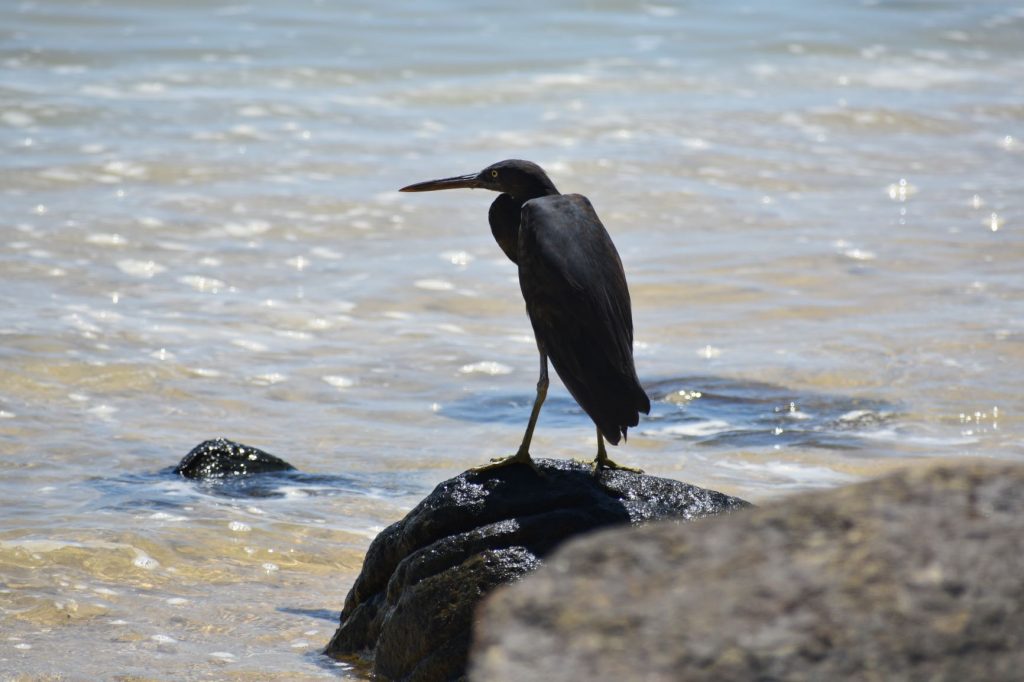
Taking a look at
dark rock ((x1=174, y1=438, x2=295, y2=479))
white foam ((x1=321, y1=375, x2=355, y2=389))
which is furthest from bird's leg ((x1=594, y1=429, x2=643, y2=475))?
white foam ((x1=321, y1=375, x2=355, y2=389))

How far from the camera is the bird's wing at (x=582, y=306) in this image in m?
3.96

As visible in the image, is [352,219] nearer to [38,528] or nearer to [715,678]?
[38,528]

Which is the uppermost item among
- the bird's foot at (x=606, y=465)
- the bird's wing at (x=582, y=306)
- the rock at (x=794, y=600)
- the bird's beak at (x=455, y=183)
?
the bird's beak at (x=455, y=183)

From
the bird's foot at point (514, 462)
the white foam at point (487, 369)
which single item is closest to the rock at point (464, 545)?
the bird's foot at point (514, 462)

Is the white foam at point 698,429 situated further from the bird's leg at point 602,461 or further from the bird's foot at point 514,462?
the bird's foot at point 514,462

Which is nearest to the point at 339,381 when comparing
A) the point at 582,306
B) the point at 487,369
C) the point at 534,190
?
the point at 487,369

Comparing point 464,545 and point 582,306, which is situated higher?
point 582,306

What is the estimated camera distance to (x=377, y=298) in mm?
9336

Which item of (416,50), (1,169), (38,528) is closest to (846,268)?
(38,528)

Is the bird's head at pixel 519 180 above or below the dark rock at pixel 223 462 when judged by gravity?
above

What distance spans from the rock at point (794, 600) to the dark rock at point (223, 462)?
430 centimetres

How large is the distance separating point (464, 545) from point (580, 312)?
2.69 feet

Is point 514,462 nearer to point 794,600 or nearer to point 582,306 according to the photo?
point 582,306

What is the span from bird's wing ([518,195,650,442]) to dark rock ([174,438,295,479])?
208 centimetres
